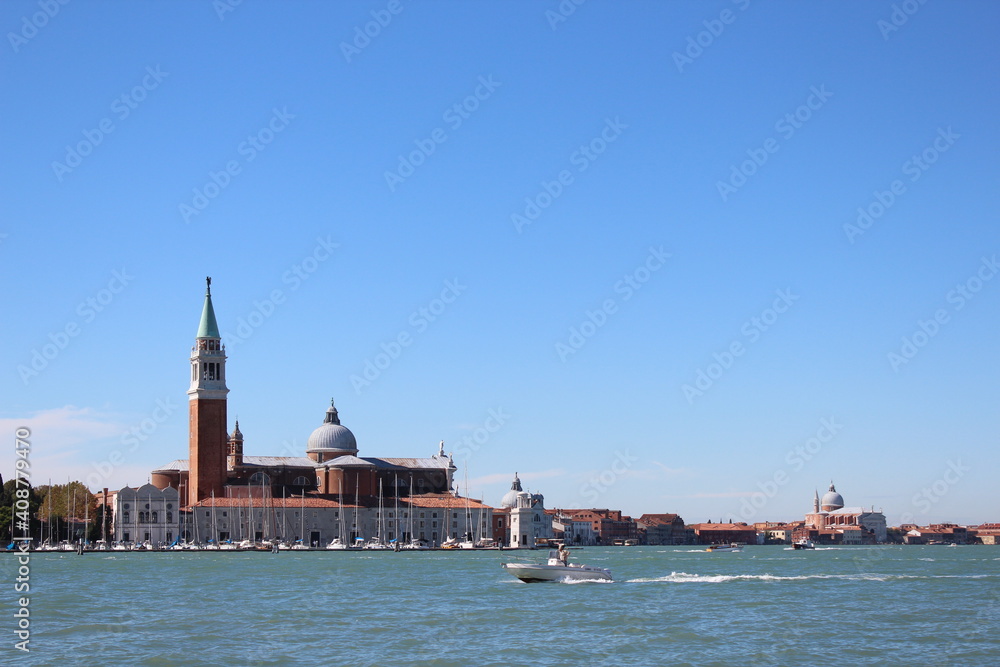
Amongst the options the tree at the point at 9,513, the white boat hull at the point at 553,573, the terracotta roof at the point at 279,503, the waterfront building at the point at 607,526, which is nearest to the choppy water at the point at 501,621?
the white boat hull at the point at 553,573

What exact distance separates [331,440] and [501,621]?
77.5 metres

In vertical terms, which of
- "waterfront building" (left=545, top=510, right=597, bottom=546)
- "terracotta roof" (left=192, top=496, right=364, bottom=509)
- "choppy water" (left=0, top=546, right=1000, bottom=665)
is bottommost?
Result: "choppy water" (left=0, top=546, right=1000, bottom=665)

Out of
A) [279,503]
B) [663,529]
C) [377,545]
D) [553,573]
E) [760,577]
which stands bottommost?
[760,577]

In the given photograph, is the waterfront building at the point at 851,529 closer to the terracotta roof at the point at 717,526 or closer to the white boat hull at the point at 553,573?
the terracotta roof at the point at 717,526

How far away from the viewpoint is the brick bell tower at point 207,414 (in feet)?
308

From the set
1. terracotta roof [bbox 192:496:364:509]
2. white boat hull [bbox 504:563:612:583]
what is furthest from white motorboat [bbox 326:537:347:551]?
white boat hull [bbox 504:563:612:583]

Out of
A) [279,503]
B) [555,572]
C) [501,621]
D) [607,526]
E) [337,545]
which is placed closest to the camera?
[501,621]

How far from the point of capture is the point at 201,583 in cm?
4631

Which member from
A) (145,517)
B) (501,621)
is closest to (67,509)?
(145,517)

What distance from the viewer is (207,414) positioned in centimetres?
9369

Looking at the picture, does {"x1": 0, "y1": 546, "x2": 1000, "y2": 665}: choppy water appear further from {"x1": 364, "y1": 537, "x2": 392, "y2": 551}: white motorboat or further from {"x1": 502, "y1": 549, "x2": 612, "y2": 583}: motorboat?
{"x1": 364, "y1": 537, "x2": 392, "y2": 551}: white motorboat

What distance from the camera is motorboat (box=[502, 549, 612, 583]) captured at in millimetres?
44188

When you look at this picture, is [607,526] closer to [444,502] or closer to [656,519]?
[656,519]

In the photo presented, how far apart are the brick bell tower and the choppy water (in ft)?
143
